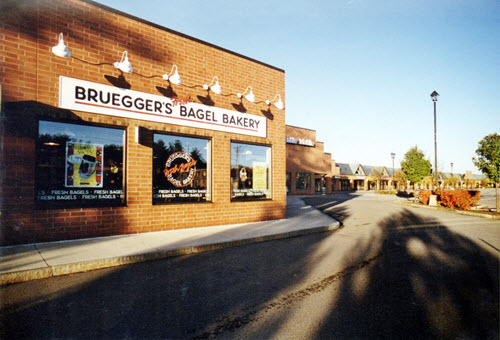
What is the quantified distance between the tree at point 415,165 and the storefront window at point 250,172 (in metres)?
28.8

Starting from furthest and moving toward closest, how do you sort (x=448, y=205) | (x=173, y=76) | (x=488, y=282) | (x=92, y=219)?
(x=448, y=205), (x=173, y=76), (x=92, y=219), (x=488, y=282)

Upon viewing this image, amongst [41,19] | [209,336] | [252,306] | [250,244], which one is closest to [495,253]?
[250,244]

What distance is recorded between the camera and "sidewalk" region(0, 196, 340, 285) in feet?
15.3

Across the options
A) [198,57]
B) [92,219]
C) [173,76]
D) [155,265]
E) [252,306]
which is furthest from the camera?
[198,57]

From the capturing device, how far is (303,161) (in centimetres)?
3922

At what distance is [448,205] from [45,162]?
856 inches

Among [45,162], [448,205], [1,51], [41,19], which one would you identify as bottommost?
[448,205]

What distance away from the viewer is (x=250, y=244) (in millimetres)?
7320

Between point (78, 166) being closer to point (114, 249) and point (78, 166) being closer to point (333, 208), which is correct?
point (114, 249)

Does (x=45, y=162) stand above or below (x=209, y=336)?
above

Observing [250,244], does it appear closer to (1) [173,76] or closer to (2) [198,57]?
(1) [173,76]

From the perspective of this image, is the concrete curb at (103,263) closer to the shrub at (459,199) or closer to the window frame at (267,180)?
the window frame at (267,180)

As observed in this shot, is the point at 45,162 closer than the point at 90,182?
Yes

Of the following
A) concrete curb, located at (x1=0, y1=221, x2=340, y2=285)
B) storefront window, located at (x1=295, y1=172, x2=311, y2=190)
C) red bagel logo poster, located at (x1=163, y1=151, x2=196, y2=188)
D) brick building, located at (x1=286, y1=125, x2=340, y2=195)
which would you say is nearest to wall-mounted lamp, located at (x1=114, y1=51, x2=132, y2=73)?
A: red bagel logo poster, located at (x1=163, y1=151, x2=196, y2=188)
